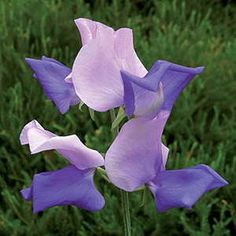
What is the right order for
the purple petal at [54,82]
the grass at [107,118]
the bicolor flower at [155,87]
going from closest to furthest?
1. the bicolor flower at [155,87]
2. the purple petal at [54,82]
3. the grass at [107,118]

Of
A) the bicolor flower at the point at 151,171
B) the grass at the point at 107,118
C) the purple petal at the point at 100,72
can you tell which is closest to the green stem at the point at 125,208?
the bicolor flower at the point at 151,171

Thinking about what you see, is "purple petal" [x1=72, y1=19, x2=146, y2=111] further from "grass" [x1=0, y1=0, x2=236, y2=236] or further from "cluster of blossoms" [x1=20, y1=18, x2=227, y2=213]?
"grass" [x1=0, y1=0, x2=236, y2=236]

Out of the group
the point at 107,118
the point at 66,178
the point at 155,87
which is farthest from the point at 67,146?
the point at 107,118

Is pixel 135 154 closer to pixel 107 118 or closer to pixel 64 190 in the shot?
pixel 64 190

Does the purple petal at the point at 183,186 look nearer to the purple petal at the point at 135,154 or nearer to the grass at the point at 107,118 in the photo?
the purple petal at the point at 135,154

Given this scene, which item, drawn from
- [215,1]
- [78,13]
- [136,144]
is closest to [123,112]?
[136,144]

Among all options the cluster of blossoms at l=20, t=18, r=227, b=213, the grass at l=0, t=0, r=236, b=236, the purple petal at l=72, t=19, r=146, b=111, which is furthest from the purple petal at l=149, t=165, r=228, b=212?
the grass at l=0, t=0, r=236, b=236
